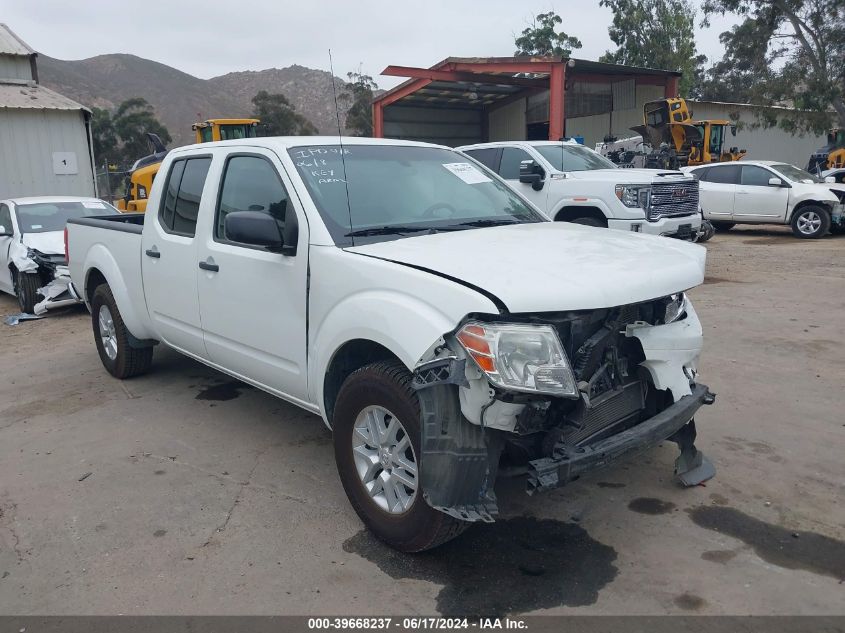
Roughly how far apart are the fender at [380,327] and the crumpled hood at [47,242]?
23.5ft

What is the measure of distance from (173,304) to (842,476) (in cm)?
432

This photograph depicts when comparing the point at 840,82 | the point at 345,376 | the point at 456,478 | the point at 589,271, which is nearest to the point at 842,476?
the point at 589,271

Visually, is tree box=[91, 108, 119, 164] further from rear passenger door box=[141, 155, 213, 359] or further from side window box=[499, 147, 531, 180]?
rear passenger door box=[141, 155, 213, 359]

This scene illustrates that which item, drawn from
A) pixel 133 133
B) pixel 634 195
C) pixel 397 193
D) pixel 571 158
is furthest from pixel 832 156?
pixel 133 133

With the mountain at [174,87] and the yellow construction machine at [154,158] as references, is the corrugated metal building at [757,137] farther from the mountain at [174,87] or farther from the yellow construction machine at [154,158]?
the mountain at [174,87]

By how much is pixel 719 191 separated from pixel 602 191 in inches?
285

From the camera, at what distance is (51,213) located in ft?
33.1

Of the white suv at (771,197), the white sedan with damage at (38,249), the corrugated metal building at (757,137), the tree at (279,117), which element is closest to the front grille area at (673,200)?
the white suv at (771,197)

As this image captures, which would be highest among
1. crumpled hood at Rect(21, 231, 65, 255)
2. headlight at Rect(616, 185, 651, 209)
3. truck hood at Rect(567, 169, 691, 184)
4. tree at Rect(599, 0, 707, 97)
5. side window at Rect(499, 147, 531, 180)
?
tree at Rect(599, 0, 707, 97)

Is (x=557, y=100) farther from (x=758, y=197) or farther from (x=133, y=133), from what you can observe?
(x=133, y=133)

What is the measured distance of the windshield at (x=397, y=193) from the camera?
3740 millimetres

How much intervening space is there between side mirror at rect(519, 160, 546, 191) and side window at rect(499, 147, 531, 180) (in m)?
0.53

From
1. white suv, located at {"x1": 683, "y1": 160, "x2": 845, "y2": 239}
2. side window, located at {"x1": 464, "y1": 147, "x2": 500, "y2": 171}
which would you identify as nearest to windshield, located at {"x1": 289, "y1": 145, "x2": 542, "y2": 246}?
side window, located at {"x1": 464, "y1": 147, "x2": 500, "y2": 171}

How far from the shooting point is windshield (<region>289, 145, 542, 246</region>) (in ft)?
12.3
